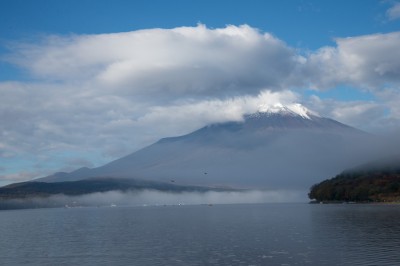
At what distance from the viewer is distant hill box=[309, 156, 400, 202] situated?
15275 cm

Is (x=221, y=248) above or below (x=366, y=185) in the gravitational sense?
below

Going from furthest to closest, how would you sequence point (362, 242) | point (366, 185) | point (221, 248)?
point (366, 185), point (362, 242), point (221, 248)

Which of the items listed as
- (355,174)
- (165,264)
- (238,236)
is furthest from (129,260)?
(355,174)

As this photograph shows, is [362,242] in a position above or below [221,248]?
above

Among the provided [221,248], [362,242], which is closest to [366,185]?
[362,242]

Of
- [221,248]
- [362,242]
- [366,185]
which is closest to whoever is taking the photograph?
[221,248]

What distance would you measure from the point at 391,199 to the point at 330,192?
1121 inches

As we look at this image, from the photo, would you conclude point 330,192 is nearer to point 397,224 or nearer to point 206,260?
point 397,224

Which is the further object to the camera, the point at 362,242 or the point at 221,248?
the point at 362,242

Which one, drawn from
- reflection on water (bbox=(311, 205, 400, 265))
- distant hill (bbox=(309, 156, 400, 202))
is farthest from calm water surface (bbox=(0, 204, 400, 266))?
distant hill (bbox=(309, 156, 400, 202))

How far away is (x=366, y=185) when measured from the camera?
162000 millimetres

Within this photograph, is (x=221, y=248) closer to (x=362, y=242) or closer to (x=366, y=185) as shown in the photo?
(x=362, y=242)

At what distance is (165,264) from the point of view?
121 ft

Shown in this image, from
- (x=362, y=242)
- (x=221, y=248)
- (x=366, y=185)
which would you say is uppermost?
(x=366, y=185)
